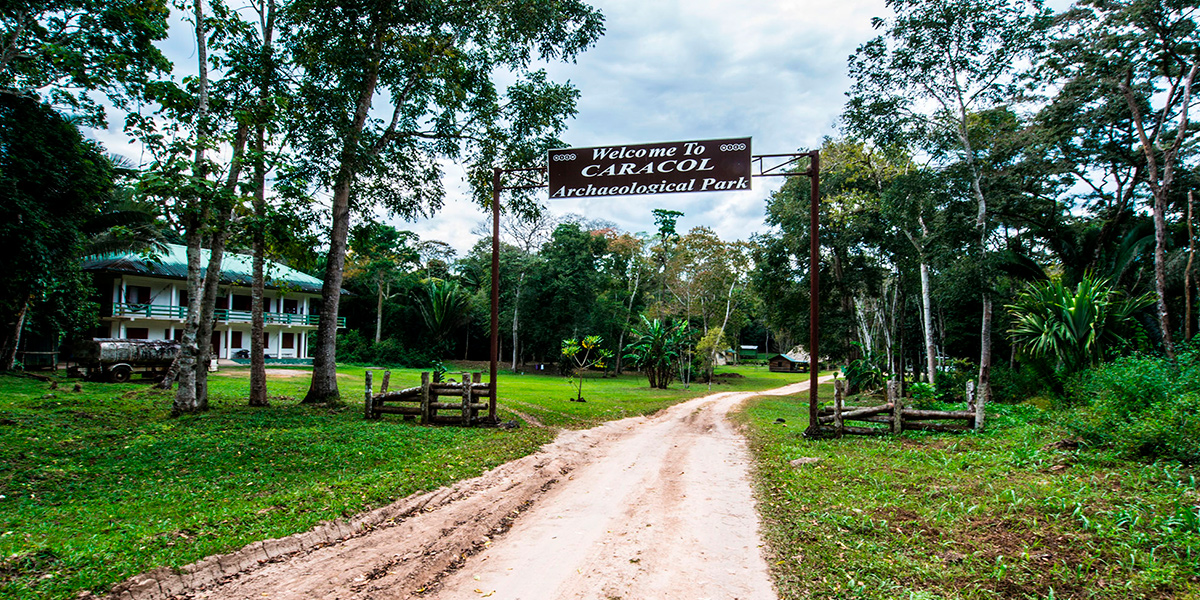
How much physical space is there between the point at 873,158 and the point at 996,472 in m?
16.5

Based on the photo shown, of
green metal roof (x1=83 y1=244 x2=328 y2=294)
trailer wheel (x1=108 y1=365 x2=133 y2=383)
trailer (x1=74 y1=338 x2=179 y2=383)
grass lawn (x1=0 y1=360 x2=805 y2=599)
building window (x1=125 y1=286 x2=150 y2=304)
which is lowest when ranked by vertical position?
grass lawn (x1=0 y1=360 x2=805 y2=599)

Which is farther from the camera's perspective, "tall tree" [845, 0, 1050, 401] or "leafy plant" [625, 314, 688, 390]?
"leafy plant" [625, 314, 688, 390]

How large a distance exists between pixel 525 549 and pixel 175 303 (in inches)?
1437

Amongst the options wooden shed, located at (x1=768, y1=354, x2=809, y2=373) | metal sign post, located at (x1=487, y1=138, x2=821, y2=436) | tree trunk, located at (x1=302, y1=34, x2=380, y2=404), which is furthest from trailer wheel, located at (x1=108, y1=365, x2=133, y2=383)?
wooden shed, located at (x1=768, y1=354, x2=809, y2=373)

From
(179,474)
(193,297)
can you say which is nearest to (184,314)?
(193,297)

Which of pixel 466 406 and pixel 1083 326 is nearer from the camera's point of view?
pixel 466 406

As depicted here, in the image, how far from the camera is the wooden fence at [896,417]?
1097 centimetres

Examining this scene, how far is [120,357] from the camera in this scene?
18.8m

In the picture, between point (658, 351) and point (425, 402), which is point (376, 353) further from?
point (425, 402)

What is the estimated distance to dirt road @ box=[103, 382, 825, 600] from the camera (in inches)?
172

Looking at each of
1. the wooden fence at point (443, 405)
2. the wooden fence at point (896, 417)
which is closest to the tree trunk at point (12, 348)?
the wooden fence at point (443, 405)

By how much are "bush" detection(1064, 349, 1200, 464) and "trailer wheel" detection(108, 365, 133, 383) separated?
25.3 m

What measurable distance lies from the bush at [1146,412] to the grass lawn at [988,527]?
0.38 meters

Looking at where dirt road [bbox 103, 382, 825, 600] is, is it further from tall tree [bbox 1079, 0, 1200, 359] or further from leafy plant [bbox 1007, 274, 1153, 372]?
tall tree [bbox 1079, 0, 1200, 359]
